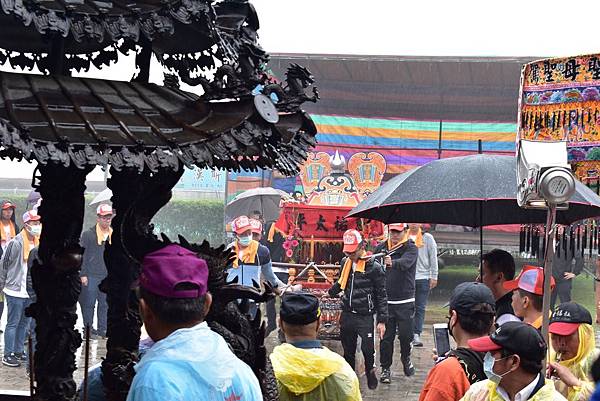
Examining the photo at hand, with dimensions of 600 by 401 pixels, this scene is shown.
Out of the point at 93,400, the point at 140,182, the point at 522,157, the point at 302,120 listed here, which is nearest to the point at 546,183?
the point at 522,157

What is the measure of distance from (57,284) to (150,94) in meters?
1.00

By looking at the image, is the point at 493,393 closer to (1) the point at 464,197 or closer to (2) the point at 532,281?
(2) the point at 532,281

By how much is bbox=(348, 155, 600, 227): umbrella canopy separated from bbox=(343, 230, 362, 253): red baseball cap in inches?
142

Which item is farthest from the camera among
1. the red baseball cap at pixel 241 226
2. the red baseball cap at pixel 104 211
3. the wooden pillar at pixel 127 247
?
the red baseball cap at pixel 104 211

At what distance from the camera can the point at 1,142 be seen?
143 inches

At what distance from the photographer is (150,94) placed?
14.9ft

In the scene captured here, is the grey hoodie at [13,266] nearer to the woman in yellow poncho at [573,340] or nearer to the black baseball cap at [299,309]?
the black baseball cap at [299,309]

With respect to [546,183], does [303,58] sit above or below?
above

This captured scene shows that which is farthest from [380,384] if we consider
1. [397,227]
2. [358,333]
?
[397,227]

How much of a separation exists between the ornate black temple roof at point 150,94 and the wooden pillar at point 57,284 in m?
0.51

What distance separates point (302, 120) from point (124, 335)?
4.74ft

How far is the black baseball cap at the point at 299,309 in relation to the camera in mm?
5453

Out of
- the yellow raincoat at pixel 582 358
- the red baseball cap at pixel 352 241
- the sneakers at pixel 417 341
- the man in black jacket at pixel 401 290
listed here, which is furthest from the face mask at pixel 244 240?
the yellow raincoat at pixel 582 358

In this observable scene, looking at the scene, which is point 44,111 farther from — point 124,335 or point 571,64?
point 571,64
